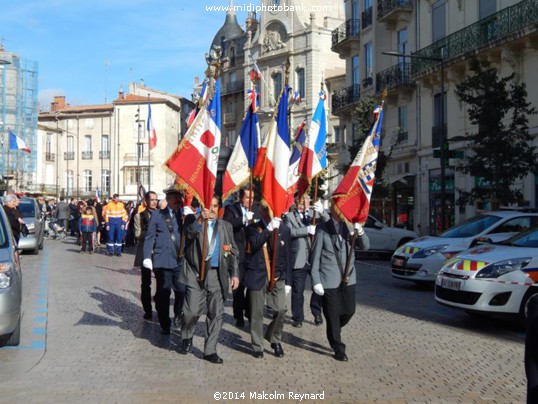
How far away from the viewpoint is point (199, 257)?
821 centimetres

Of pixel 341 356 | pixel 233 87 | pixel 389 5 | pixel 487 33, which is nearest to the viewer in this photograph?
pixel 341 356

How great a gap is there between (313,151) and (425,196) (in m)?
22.3

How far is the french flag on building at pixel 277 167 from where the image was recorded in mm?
8586

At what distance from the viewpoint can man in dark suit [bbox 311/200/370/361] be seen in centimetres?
820

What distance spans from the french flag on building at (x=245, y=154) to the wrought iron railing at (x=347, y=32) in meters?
31.0

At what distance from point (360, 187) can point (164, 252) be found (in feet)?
9.01

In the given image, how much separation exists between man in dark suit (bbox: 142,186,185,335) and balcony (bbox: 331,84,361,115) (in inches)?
1300

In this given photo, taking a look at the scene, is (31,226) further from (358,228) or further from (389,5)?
(389,5)

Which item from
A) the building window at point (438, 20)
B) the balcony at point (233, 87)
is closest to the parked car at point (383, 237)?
the building window at point (438, 20)

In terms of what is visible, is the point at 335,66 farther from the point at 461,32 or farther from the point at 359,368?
the point at 359,368

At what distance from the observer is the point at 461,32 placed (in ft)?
98.0

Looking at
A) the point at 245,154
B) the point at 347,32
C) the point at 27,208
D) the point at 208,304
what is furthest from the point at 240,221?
the point at 347,32

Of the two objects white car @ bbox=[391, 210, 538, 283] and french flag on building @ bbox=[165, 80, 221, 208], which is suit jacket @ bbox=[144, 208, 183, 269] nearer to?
french flag on building @ bbox=[165, 80, 221, 208]

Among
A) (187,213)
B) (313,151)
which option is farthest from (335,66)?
(187,213)
